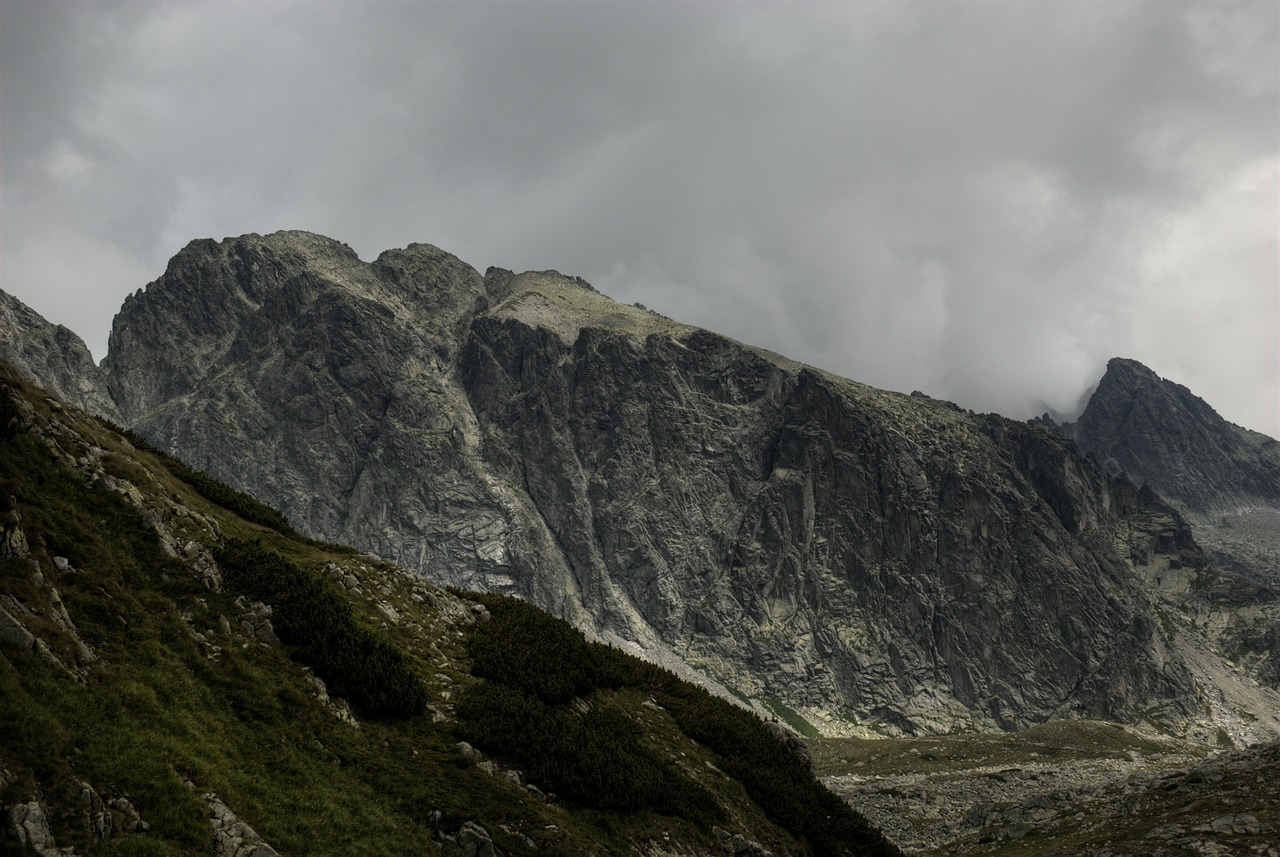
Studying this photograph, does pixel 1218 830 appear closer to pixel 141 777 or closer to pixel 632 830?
pixel 632 830

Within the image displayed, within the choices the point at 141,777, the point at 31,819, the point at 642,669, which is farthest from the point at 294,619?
the point at 642,669

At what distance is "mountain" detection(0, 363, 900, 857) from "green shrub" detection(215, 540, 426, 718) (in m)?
0.08

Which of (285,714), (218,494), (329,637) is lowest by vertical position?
(285,714)

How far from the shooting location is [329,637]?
2670 centimetres

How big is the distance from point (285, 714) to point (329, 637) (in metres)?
4.06

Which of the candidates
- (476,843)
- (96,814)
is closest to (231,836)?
(96,814)

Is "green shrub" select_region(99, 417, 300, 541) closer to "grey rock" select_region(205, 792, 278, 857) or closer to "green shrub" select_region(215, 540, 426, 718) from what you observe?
"green shrub" select_region(215, 540, 426, 718)

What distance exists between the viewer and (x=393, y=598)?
118 feet

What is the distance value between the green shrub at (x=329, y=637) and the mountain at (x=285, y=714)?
84 mm

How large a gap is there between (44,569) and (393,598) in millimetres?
17070

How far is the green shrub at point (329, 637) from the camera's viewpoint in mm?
25797

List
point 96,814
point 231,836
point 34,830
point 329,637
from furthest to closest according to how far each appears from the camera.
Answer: point 329,637 → point 231,836 → point 96,814 → point 34,830

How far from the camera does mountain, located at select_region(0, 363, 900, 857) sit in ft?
54.6

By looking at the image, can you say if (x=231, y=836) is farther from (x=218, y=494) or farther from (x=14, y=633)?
(x=218, y=494)
